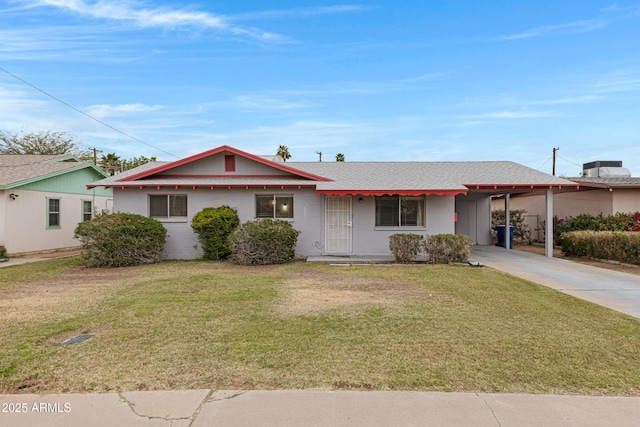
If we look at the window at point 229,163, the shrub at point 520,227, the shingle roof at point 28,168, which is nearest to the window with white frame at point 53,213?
the shingle roof at point 28,168

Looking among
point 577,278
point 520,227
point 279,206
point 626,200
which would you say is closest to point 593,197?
point 626,200

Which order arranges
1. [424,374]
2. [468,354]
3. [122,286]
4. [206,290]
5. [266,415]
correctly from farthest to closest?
1. [122,286]
2. [206,290]
3. [468,354]
4. [424,374]
5. [266,415]

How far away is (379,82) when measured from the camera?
66.1ft

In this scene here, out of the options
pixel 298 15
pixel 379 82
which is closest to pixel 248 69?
pixel 298 15

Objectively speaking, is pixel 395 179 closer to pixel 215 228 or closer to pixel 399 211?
pixel 399 211

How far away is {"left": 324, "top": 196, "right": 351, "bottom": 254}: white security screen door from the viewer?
1366 centimetres

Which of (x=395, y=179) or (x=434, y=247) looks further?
(x=395, y=179)

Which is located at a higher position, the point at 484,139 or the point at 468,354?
the point at 484,139

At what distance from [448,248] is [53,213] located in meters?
16.9

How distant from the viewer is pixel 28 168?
53.6 ft

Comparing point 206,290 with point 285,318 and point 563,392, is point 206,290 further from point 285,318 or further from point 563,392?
point 563,392

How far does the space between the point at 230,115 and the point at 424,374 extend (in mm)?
22306

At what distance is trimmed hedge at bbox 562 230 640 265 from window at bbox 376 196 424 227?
6197 millimetres

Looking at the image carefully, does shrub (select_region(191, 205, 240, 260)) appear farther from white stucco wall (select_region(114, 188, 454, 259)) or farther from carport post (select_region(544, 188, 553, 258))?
carport post (select_region(544, 188, 553, 258))
